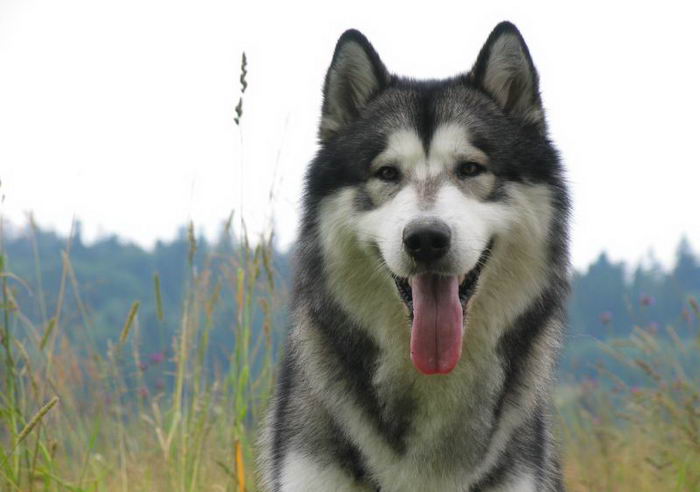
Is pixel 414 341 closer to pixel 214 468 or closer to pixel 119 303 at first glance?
pixel 214 468

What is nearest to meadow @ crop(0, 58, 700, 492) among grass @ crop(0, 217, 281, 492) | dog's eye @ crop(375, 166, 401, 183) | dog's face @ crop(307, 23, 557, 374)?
grass @ crop(0, 217, 281, 492)

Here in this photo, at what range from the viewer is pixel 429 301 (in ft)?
9.55

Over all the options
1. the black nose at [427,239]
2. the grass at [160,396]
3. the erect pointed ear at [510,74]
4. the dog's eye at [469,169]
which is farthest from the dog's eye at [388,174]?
the grass at [160,396]

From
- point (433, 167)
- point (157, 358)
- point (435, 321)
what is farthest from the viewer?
point (157, 358)

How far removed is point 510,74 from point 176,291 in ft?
220

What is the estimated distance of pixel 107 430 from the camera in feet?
15.5

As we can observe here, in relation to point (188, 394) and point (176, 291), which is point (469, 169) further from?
point (176, 291)

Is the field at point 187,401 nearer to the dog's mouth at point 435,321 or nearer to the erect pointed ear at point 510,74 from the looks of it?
the dog's mouth at point 435,321

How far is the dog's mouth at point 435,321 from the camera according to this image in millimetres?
2898

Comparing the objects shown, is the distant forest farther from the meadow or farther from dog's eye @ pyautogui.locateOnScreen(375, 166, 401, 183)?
dog's eye @ pyautogui.locateOnScreen(375, 166, 401, 183)

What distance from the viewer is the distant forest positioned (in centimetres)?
436

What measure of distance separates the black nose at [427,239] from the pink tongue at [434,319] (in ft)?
0.54

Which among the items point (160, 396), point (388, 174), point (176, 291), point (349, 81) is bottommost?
point (176, 291)

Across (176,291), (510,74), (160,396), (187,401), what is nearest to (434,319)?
(510,74)
